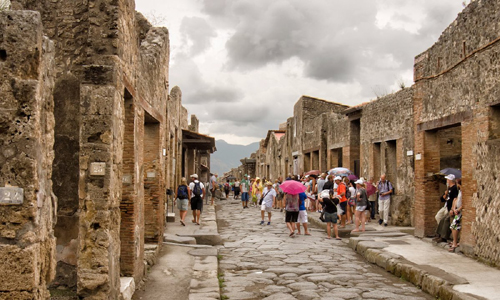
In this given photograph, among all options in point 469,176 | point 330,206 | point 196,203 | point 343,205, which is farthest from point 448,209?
point 196,203

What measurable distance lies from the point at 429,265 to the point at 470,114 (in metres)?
3.05

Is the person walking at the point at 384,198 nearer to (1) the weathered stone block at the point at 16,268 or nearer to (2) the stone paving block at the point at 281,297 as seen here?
(2) the stone paving block at the point at 281,297

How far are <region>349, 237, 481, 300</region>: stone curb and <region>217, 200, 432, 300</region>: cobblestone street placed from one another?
0.11m

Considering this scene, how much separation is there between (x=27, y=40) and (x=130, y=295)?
352 cm

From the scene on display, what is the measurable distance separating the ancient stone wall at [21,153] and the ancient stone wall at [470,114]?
274 inches

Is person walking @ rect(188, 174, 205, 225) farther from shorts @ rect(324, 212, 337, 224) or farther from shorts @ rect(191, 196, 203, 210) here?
shorts @ rect(324, 212, 337, 224)

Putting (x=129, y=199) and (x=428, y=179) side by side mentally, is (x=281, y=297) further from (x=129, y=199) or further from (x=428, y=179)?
(x=428, y=179)

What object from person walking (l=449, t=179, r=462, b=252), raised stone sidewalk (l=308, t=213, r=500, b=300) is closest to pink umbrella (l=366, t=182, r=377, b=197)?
raised stone sidewalk (l=308, t=213, r=500, b=300)

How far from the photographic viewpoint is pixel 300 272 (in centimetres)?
803

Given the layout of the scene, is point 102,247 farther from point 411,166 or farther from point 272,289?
point 411,166

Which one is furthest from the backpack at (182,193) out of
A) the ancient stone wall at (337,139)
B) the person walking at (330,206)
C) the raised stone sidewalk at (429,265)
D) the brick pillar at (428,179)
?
the ancient stone wall at (337,139)

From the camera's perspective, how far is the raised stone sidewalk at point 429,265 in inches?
247

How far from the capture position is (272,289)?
6.92 meters

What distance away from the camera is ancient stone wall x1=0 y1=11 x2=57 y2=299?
127 inches
